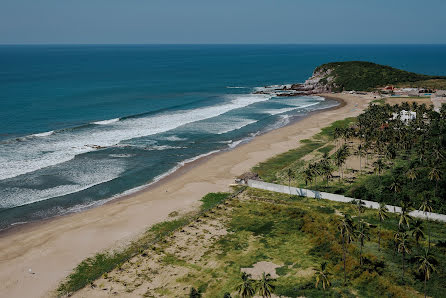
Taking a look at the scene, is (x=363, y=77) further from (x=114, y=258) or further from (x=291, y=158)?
(x=114, y=258)

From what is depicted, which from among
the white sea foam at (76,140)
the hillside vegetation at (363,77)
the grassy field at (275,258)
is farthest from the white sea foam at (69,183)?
the hillside vegetation at (363,77)

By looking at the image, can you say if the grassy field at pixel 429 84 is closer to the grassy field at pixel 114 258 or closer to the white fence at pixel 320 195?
the white fence at pixel 320 195

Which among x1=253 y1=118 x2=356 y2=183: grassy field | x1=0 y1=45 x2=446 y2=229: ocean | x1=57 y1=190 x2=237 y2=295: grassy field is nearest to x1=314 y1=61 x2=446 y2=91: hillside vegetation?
x1=0 y1=45 x2=446 y2=229: ocean

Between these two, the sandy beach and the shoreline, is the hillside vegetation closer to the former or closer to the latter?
the shoreline

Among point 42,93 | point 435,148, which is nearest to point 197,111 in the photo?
point 42,93

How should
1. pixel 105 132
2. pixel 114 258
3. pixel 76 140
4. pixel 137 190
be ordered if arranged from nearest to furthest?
pixel 114 258, pixel 137 190, pixel 76 140, pixel 105 132

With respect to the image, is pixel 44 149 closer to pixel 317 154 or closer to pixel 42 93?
pixel 317 154

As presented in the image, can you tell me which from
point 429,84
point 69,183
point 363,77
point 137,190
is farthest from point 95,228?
point 363,77
